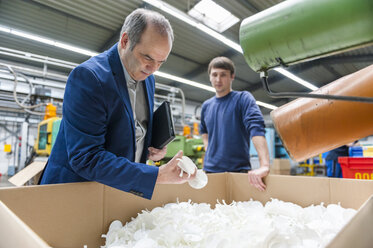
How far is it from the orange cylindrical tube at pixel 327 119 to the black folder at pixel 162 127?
52 centimetres

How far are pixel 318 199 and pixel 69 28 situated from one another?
5.15 meters

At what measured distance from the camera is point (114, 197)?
90 cm

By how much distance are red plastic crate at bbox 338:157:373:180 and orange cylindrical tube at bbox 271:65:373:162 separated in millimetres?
1262

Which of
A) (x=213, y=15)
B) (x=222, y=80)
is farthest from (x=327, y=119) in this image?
(x=213, y=15)

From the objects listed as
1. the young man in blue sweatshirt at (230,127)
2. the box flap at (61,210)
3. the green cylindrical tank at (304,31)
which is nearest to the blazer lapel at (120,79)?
the box flap at (61,210)

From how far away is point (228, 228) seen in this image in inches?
32.3

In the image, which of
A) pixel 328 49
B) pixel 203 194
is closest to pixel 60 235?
pixel 203 194

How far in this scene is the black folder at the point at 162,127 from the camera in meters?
1.06

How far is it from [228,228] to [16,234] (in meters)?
0.63

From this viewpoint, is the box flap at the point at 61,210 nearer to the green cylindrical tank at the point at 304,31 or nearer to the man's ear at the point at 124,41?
the man's ear at the point at 124,41

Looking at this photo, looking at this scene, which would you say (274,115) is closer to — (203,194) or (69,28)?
(203,194)

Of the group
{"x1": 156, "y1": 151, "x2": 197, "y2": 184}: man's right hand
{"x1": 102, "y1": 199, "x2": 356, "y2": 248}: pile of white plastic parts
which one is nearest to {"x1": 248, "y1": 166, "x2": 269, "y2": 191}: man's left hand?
{"x1": 102, "y1": 199, "x2": 356, "y2": 248}: pile of white plastic parts

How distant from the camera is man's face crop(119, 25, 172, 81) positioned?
890mm

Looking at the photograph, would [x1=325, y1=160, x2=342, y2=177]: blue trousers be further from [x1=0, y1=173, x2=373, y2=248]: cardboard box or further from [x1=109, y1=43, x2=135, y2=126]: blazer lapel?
[x1=109, y1=43, x2=135, y2=126]: blazer lapel
